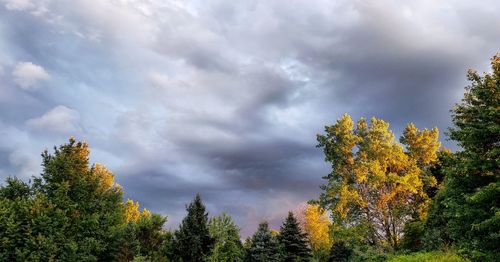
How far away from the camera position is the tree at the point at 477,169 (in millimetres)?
22812

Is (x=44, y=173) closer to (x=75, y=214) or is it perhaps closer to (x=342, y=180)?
(x=75, y=214)

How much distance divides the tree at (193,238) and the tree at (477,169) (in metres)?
18.9

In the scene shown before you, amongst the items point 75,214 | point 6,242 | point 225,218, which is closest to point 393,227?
point 225,218

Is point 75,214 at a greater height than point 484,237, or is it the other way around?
point 75,214

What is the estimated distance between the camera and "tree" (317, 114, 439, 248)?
3909 cm

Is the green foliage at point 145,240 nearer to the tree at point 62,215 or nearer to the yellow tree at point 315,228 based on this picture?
the tree at point 62,215

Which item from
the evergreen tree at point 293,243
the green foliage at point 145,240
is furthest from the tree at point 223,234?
the evergreen tree at point 293,243

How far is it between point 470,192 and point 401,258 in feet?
18.3

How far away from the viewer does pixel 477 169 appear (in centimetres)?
2505

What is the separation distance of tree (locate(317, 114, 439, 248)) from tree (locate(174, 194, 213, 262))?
10698mm

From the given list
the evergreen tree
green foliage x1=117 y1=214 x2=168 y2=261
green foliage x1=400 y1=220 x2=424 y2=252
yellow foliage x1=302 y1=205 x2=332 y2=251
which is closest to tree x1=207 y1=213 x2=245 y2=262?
green foliage x1=117 y1=214 x2=168 y2=261

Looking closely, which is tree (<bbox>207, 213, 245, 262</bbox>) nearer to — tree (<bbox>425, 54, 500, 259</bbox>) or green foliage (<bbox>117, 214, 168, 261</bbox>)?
green foliage (<bbox>117, 214, 168, 261</bbox>)

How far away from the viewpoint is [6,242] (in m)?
35.0

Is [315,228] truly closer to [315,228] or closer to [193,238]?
[315,228]
